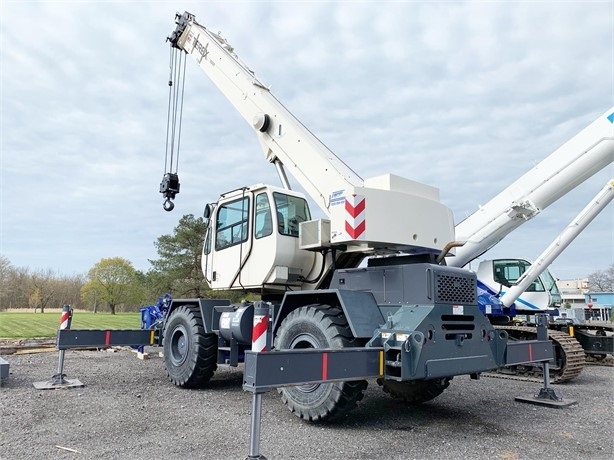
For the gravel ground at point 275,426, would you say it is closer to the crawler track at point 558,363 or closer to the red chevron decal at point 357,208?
the crawler track at point 558,363

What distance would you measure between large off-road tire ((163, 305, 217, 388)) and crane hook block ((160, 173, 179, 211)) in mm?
2141

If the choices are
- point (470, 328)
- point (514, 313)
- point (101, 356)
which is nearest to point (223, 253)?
point (470, 328)

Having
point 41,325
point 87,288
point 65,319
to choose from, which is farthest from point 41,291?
point 65,319

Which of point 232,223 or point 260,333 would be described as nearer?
point 260,333

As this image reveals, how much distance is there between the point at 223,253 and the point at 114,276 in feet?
183

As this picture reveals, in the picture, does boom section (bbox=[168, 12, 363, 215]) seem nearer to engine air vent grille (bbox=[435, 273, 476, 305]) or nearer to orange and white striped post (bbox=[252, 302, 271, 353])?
engine air vent grille (bbox=[435, 273, 476, 305])

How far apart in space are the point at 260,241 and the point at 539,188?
588 cm

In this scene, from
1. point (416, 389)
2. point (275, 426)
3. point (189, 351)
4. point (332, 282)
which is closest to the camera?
point (275, 426)

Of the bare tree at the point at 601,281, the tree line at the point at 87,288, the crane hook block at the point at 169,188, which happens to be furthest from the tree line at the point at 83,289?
the bare tree at the point at 601,281

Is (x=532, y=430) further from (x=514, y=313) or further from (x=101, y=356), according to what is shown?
(x=101, y=356)

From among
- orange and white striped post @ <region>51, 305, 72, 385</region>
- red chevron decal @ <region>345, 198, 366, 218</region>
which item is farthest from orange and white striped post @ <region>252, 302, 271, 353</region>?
orange and white striped post @ <region>51, 305, 72, 385</region>

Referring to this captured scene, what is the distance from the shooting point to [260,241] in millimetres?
6961

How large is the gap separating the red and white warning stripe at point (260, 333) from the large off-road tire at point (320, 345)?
1387 millimetres

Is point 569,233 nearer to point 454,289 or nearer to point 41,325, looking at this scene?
point 454,289
